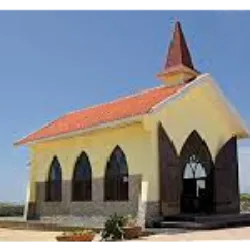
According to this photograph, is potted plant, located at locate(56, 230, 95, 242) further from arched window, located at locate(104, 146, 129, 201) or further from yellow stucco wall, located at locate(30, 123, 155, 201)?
arched window, located at locate(104, 146, 129, 201)

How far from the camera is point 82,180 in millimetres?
23453

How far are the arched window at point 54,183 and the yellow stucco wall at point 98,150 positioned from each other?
0.28 metres

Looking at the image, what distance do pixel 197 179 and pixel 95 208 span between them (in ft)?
14.8

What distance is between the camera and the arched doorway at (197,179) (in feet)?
A: 72.4

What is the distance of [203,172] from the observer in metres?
22.8

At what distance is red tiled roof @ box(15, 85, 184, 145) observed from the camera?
20844 mm

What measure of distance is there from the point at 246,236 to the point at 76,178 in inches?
406

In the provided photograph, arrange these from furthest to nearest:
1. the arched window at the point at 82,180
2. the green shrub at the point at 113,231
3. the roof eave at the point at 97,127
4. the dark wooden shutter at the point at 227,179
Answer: the arched window at the point at 82,180
the dark wooden shutter at the point at 227,179
the roof eave at the point at 97,127
the green shrub at the point at 113,231

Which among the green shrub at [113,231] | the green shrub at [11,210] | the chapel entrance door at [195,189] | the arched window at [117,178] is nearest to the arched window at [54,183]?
the arched window at [117,178]

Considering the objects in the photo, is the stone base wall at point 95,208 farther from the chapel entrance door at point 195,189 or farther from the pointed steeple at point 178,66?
the pointed steeple at point 178,66

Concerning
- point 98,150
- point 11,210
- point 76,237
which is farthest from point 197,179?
point 11,210

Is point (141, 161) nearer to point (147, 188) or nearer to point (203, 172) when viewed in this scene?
point (147, 188)

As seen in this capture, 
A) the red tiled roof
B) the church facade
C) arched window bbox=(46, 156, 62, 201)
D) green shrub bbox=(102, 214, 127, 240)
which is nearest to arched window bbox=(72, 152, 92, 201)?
the church facade
